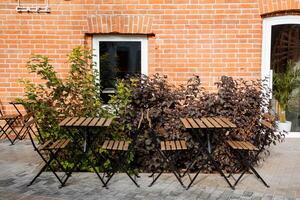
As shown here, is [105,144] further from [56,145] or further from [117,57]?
[117,57]

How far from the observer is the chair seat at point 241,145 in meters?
4.98

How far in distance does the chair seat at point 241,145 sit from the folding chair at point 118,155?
135 cm

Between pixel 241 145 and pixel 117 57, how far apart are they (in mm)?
3751

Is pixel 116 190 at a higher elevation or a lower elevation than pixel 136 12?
lower

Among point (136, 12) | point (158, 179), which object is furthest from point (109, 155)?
point (136, 12)

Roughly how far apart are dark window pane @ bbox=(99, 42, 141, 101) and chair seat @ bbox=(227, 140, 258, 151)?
3.22 meters

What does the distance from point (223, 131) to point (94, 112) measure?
1.93 metres

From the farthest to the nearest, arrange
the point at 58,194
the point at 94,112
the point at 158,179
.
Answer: the point at 94,112
the point at 158,179
the point at 58,194

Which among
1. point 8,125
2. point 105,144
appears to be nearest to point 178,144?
point 105,144

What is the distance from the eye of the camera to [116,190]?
491 centimetres

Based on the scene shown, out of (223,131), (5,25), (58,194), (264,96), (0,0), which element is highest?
(0,0)

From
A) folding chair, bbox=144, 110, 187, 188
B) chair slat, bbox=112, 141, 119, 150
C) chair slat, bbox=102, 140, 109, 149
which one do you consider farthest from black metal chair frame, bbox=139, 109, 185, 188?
chair slat, bbox=102, 140, 109, 149

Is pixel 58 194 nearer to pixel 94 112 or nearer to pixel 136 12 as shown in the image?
pixel 94 112

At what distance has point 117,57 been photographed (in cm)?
804
